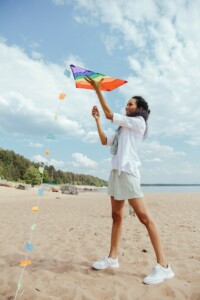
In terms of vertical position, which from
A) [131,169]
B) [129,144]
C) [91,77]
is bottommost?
[131,169]

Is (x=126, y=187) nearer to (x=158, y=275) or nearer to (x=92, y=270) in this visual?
(x=158, y=275)

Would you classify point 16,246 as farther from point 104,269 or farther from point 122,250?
point 104,269

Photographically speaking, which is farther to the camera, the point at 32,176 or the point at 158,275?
the point at 32,176

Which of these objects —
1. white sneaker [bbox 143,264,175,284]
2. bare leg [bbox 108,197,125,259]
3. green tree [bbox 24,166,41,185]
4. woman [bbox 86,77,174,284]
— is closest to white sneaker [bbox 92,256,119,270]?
bare leg [bbox 108,197,125,259]

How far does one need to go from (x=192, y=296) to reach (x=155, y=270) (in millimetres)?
469

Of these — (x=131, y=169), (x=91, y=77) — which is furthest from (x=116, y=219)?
(x=91, y=77)

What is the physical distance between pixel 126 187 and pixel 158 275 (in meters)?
1.01

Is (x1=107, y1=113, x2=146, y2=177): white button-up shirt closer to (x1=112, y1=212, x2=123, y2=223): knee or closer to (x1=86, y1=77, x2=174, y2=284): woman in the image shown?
(x1=86, y1=77, x2=174, y2=284): woman

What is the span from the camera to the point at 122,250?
4898mm

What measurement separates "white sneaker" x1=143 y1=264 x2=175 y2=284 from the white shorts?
2.69 feet

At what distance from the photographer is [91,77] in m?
3.52

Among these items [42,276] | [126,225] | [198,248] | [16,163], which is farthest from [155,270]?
[16,163]

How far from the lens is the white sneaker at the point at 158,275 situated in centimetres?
327

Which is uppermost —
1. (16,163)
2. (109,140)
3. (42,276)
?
(16,163)
